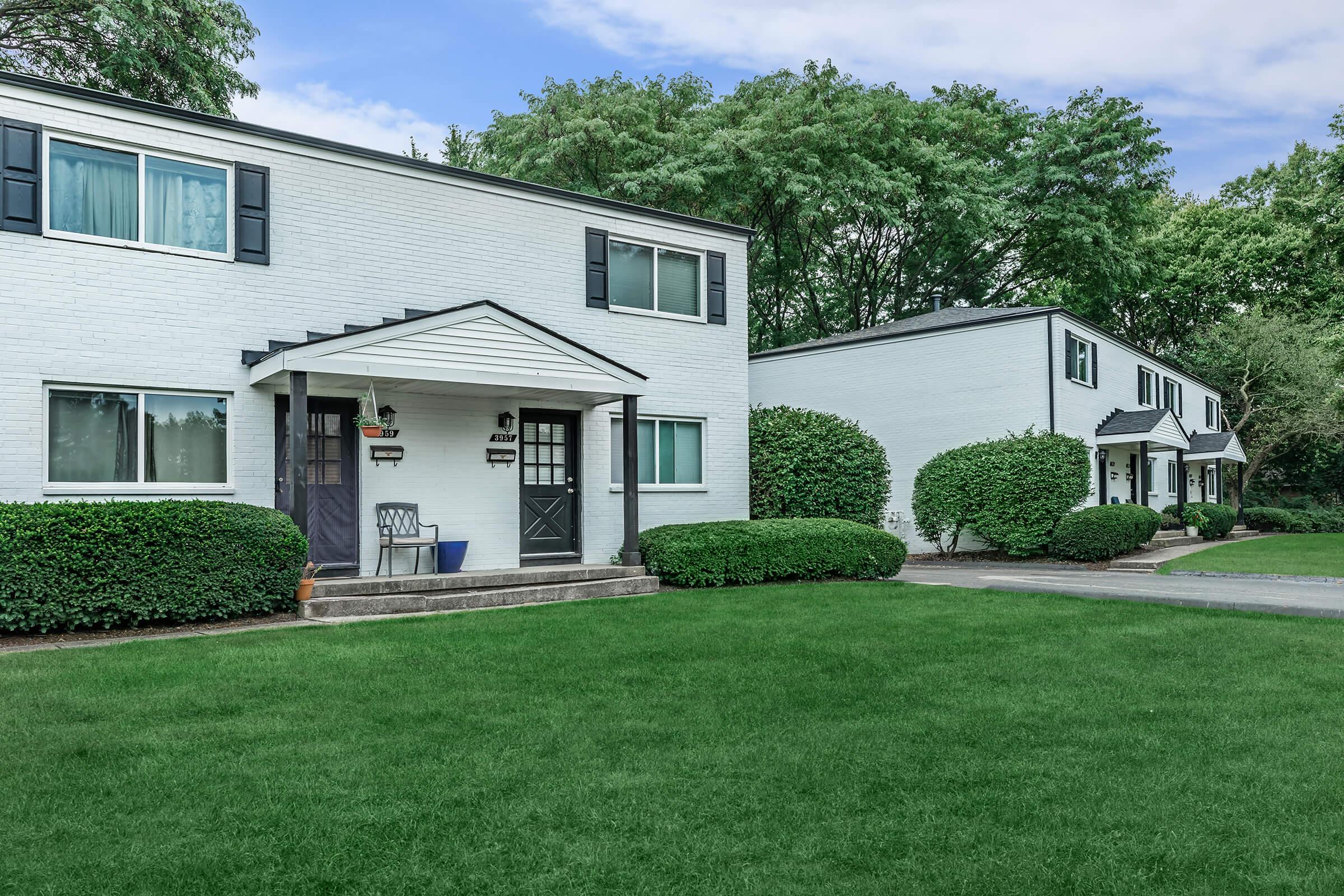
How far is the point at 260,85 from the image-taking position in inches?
835

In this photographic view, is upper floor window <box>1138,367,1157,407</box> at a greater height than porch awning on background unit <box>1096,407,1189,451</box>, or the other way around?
upper floor window <box>1138,367,1157,407</box>

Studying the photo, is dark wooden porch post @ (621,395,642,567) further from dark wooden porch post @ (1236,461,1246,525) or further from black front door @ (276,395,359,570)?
dark wooden porch post @ (1236,461,1246,525)

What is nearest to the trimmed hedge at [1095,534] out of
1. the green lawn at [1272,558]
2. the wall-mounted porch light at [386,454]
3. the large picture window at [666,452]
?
the green lawn at [1272,558]

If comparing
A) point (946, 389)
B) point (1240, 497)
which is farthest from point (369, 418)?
point (1240, 497)

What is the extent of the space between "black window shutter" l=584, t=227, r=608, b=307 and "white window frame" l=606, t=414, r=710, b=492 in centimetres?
180

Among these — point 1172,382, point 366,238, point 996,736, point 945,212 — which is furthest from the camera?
point 1172,382

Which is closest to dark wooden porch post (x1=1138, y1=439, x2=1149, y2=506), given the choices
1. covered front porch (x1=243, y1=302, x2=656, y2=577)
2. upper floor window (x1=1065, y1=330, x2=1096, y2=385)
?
upper floor window (x1=1065, y1=330, x2=1096, y2=385)

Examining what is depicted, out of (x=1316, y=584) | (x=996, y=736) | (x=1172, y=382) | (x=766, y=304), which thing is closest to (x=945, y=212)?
(x=766, y=304)

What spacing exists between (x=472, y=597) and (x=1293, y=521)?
3180 centimetres

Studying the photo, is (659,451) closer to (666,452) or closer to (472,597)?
(666,452)

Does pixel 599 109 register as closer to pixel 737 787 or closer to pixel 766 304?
pixel 766 304

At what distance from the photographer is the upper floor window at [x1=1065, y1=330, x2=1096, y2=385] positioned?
20.6m

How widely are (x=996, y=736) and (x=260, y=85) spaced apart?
22.1 m

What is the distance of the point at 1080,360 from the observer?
70.4 ft
